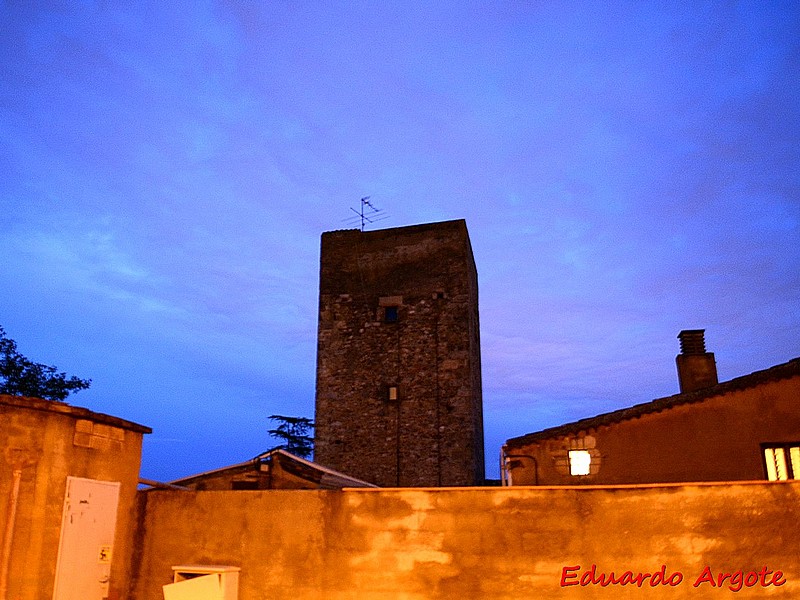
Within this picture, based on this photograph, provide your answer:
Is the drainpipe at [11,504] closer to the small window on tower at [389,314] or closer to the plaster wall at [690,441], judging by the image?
the plaster wall at [690,441]

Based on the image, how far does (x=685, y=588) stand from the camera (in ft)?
24.7

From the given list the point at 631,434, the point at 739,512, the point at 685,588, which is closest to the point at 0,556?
the point at 685,588

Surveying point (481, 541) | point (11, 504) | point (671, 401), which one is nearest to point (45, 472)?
→ point (11, 504)

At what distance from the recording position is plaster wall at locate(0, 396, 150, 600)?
7758mm

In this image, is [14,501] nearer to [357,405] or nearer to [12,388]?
[357,405]

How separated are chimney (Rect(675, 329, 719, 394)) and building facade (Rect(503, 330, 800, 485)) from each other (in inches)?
99.0

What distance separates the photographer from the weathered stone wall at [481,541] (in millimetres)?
7582

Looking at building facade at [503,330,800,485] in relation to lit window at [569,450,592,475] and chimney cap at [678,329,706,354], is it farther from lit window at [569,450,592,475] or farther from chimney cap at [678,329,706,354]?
chimney cap at [678,329,706,354]

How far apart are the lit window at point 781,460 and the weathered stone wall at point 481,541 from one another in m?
4.10

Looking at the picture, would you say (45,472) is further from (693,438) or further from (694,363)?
(694,363)

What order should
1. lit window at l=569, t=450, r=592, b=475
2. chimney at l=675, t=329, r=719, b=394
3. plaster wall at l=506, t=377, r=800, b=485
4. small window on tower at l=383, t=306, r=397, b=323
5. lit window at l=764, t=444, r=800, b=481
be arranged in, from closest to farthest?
lit window at l=764, t=444, r=800, b=481 < plaster wall at l=506, t=377, r=800, b=485 < lit window at l=569, t=450, r=592, b=475 < chimney at l=675, t=329, r=719, b=394 < small window on tower at l=383, t=306, r=397, b=323

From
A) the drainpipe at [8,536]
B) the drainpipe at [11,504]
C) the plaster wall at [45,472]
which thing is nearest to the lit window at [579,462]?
the plaster wall at [45,472]

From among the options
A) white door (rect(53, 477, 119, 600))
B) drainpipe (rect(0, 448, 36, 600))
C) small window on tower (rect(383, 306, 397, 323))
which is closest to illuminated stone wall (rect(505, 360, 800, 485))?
white door (rect(53, 477, 119, 600))
